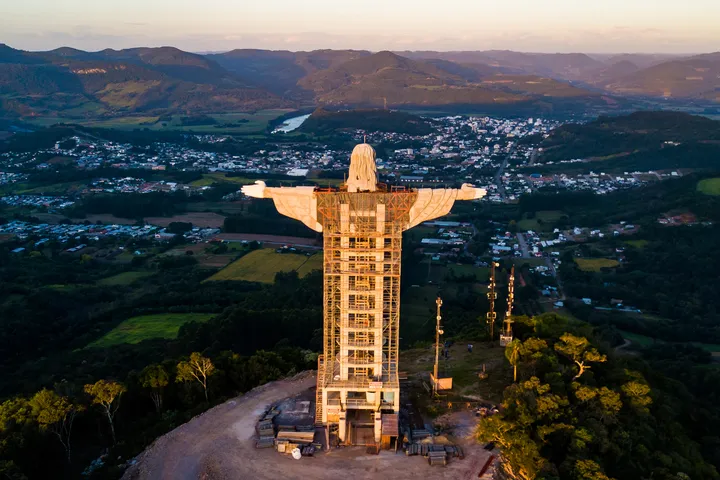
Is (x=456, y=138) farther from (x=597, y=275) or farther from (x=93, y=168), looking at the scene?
(x=597, y=275)

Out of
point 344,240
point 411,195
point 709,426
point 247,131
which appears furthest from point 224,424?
point 247,131

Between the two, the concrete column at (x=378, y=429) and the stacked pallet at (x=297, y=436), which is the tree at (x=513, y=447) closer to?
the concrete column at (x=378, y=429)

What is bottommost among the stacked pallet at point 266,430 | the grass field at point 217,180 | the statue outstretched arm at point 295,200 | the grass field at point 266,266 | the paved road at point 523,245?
the grass field at point 266,266

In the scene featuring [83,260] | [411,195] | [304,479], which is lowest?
[83,260]

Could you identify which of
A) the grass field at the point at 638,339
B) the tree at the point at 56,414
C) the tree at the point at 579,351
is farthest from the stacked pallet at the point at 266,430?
the grass field at the point at 638,339

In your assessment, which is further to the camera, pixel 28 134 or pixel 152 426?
pixel 28 134

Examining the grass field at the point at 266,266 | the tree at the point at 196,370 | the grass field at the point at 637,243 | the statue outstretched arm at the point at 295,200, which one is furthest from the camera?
the grass field at the point at 637,243
